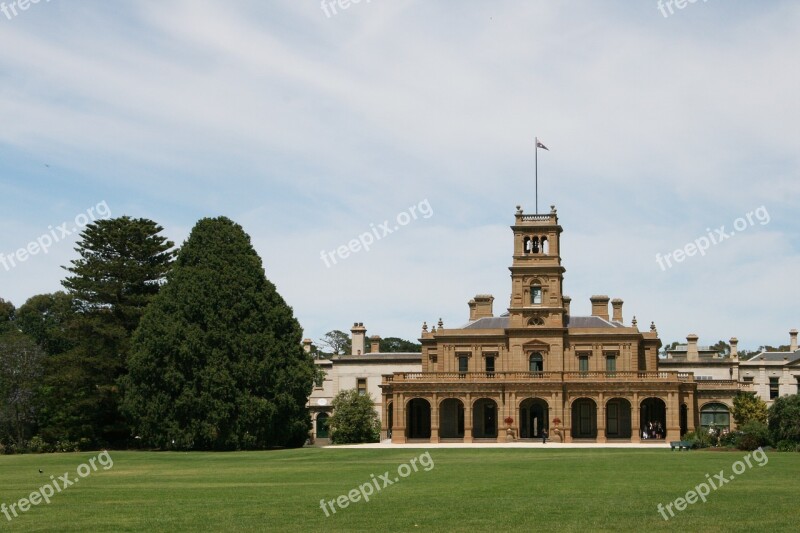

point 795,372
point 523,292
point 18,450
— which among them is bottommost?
point 18,450

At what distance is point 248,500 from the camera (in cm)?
2228

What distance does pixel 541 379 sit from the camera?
67.6 metres

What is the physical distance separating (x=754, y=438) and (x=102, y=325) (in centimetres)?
3776

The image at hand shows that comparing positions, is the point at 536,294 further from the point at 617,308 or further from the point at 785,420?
the point at 785,420

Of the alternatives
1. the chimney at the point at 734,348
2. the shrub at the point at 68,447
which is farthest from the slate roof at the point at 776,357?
the shrub at the point at 68,447

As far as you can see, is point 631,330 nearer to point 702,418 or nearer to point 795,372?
point 702,418

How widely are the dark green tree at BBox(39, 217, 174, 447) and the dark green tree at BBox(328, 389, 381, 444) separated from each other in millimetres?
13355

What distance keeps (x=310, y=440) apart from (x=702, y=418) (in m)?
27.2

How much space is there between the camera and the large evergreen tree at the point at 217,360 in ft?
182

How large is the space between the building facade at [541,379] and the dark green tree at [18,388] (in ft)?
75.7

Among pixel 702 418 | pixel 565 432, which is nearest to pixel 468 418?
pixel 565 432

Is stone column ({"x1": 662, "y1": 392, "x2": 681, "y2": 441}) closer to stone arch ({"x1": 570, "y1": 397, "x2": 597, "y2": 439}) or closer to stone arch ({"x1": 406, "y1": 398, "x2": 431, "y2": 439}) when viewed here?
stone arch ({"x1": 570, "y1": 397, "x2": 597, "y2": 439})

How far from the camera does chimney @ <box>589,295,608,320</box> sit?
75375 mm

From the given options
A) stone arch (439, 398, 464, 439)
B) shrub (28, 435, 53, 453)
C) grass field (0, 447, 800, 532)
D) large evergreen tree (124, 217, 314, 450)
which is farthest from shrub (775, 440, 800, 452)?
shrub (28, 435, 53, 453)
